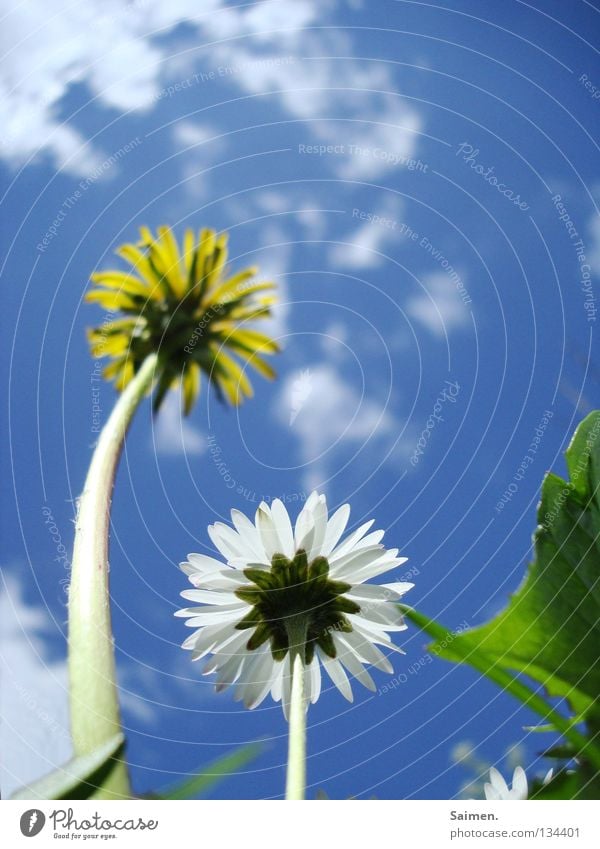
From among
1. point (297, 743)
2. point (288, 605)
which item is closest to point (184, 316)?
point (288, 605)

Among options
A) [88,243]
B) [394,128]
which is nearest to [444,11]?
[394,128]

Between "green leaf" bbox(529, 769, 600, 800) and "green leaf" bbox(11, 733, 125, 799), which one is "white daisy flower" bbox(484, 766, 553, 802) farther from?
"green leaf" bbox(11, 733, 125, 799)

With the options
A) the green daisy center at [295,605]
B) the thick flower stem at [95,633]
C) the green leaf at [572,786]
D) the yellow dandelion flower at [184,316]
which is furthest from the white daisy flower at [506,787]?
the yellow dandelion flower at [184,316]

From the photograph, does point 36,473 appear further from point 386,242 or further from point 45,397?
point 386,242

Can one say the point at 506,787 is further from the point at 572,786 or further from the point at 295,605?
the point at 295,605

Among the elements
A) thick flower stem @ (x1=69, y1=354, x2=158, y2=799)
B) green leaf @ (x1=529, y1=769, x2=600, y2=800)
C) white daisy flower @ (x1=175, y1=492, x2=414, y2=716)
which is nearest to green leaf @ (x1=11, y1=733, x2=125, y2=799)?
thick flower stem @ (x1=69, y1=354, x2=158, y2=799)

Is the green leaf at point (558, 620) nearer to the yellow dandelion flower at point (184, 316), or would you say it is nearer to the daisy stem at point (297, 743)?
the daisy stem at point (297, 743)
